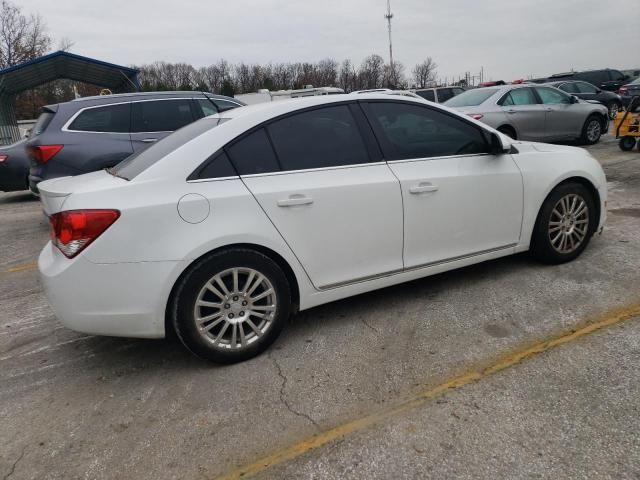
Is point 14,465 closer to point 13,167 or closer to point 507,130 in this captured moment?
point 13,167

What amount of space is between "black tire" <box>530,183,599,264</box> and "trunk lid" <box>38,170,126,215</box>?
3.18m

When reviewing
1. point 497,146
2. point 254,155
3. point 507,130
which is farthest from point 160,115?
point 507,130

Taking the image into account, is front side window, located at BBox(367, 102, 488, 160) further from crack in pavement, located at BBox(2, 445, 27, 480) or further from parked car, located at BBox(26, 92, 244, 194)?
parked car, located at BBox(26, 92, 244, 194)

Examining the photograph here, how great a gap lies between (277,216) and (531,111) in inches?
375

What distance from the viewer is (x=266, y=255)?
2986 millimetres

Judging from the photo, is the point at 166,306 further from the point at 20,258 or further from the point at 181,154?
the point at 20,258

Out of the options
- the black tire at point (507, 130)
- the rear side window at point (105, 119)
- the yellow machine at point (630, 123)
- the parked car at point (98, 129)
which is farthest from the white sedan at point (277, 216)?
the yellow machine at point (630, 123)

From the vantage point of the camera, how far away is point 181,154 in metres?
2.92

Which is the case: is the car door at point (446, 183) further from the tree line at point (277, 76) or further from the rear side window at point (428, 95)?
the tree line at point (277, 76)

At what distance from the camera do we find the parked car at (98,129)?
21.1 feet

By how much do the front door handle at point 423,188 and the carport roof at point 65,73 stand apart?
16666mm

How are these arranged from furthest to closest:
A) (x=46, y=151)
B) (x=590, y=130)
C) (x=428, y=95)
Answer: (x=428, y=95)
(x=590, y=130)
(x=46, y=151)

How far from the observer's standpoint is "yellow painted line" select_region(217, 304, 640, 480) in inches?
84.9

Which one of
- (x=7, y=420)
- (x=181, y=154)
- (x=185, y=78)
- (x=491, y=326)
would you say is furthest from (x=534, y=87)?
(x=185, y=78)
